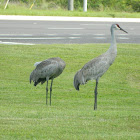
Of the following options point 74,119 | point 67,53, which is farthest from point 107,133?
point 67,53

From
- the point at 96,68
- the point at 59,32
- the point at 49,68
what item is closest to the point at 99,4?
the point at 59,32

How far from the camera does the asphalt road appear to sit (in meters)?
18.0

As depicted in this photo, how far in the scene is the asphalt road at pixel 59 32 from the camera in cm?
1802

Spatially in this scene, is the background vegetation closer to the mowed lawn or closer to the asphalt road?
the asphalt road

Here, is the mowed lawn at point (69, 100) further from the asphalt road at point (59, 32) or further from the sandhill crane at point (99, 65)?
the asphalt road at point (59, 32)

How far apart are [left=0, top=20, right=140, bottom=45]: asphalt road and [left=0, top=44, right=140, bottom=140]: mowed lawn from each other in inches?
80.2

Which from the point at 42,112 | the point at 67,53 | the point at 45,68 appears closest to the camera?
the point at 42,112

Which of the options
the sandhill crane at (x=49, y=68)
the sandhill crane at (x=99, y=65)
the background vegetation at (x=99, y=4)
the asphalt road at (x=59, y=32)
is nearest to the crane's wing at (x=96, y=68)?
the sandhill crane at (x=99, y=65)

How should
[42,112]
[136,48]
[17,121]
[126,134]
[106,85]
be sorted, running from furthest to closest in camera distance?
[136,48] < [106,85] < [42,112] < [17,121] < [126,134]

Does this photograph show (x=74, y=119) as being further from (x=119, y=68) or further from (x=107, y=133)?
(x=119, y=68)

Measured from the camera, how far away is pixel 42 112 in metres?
7.74

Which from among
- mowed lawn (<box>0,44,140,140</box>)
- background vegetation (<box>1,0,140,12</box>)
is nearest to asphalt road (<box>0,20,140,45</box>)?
mowed lawn (<box>0,44,140,140</box>)

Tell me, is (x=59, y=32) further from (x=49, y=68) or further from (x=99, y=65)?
(x=99, y=65)

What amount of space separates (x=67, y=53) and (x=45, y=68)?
5.51 metres
